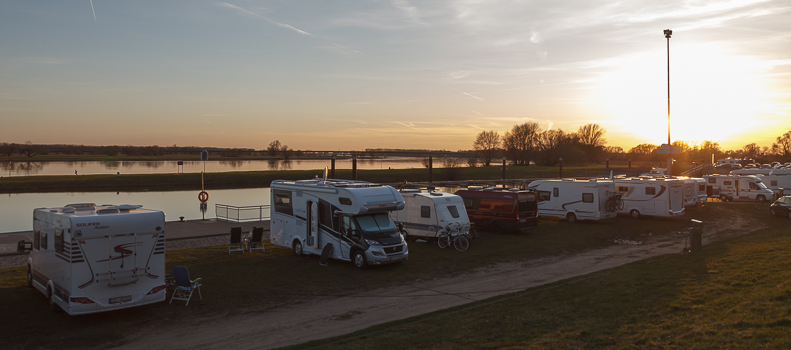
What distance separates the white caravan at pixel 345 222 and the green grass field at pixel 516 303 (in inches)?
21.3

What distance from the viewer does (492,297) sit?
13.1 m

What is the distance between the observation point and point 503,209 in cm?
2458

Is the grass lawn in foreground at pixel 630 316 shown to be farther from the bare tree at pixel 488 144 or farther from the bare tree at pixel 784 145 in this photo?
the bare tree at pixel 784 145

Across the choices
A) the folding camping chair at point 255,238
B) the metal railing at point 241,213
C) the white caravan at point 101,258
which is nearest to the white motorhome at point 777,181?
the metal railing at point 241,213

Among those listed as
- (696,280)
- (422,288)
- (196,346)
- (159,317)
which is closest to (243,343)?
(196,346)

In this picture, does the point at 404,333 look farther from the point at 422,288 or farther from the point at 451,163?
the point at 451,163

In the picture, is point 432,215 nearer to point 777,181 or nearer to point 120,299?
point 120,299

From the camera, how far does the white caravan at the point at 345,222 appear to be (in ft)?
55.0

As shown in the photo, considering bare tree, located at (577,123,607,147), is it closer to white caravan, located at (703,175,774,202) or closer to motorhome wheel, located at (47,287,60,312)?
white caravan, located at (703,175,774,202)

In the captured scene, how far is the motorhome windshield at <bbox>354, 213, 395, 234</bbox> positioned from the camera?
16984mm

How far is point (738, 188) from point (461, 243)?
32.1 metres

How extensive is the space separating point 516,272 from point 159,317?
1082 centimetres

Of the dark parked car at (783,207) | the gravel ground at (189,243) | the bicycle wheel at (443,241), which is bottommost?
the gravel ground at (189,243)

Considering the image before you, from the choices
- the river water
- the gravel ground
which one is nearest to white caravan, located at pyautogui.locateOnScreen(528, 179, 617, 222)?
the gravel ground
